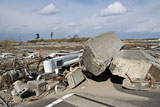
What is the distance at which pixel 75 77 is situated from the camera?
505 cm

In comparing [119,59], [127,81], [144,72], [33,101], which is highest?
[119,59]

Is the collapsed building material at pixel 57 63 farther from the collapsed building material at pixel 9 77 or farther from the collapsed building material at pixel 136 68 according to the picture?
the collapsed building material at pixel 136 68

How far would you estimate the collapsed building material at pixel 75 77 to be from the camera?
483 centimetres

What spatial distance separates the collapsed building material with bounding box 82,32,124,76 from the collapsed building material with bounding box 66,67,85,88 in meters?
0.52

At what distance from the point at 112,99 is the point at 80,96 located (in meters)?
1.00

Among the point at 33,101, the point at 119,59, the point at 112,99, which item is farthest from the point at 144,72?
the point at 33,101

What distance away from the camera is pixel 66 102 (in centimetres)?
364

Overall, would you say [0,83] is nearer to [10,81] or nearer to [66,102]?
[10,81]

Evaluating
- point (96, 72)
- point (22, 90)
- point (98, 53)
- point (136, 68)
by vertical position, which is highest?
point (98, 53)

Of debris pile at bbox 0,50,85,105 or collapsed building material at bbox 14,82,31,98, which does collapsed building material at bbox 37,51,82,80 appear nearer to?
debris pile at bbox 0,50,85,105

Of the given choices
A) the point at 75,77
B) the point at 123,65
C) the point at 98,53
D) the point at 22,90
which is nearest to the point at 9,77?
the point at 22,90

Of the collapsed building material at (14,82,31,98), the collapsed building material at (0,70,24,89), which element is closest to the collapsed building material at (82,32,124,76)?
the collapsed building material at (14,82,31,98)

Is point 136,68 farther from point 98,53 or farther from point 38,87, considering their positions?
point 38,87

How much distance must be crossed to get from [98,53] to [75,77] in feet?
4.41
